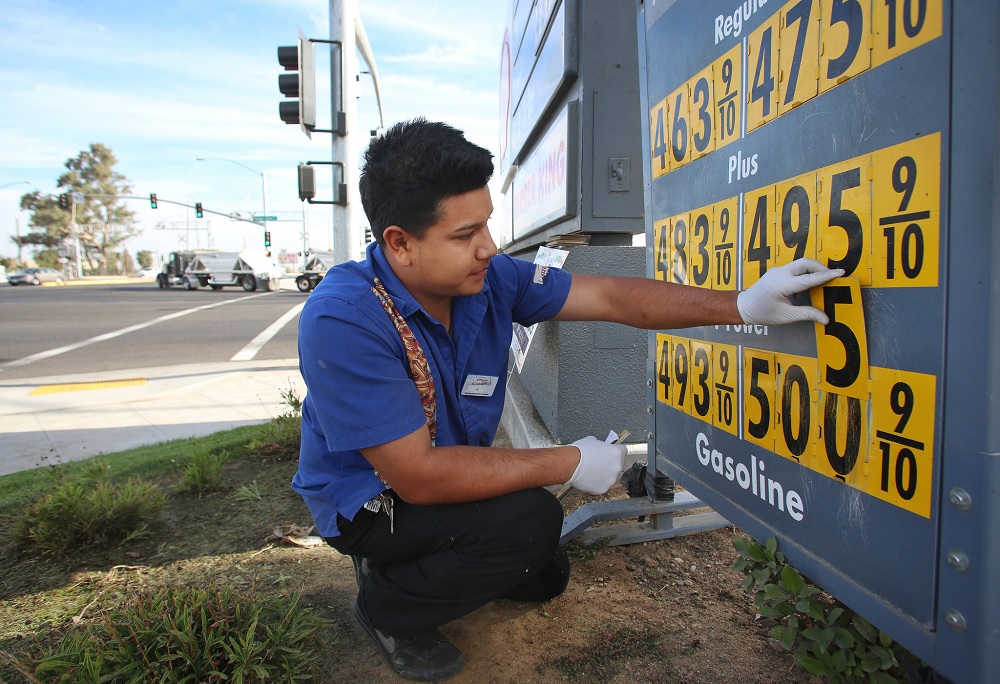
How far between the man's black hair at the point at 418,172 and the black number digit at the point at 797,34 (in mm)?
770

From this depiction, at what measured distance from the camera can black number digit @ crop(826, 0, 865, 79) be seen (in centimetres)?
125

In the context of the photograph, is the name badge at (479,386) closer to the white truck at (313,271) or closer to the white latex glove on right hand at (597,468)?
the white latex glove on right hand at (597,468)

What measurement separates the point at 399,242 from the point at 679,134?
0.91 metres

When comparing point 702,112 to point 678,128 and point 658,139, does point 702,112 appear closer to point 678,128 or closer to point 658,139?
point 678,128

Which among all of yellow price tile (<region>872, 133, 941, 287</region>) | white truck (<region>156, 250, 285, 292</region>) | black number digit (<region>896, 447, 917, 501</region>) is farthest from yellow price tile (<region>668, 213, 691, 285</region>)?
white truck (<region>156, 250, 285, 292</region>)

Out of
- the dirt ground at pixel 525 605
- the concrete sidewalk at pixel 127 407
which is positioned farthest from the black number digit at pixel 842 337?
the concrete sidewalk at pixel 127 407

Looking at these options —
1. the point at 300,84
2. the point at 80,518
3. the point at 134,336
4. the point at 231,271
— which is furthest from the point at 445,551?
the point at 231,271

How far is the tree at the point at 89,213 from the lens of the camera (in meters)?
59.1

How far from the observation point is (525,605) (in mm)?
2252

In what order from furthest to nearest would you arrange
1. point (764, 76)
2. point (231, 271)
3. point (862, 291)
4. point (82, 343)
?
point (231, 271) → point (82, 343) → point (764, 76) → point (862, 291)

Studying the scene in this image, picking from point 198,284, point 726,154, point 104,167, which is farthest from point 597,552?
point 104,167

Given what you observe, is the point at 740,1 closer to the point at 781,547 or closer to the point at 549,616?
the point at 781,547

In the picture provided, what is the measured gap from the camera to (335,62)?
6.68 metres

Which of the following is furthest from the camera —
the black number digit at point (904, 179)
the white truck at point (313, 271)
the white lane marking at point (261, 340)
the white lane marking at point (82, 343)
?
the white truck at point (313, 271)
